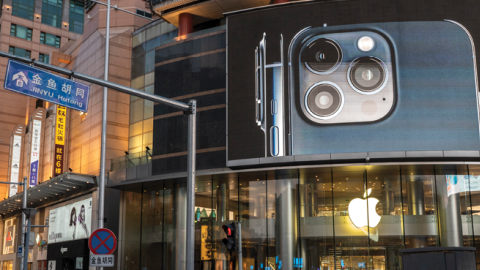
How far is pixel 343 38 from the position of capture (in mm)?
29016

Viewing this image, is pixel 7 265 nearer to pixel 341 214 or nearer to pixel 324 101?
pixel 341 214

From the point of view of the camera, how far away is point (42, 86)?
1255 centimetres

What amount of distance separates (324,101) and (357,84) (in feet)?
6.35

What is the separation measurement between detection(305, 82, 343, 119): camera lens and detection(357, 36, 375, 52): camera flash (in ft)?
8.51

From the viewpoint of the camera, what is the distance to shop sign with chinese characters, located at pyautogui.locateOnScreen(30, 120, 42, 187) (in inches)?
1943

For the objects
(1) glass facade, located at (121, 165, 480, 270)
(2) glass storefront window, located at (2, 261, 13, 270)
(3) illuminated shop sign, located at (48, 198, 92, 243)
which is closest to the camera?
(1) glass facade, located at (121, 165, 480, 270)

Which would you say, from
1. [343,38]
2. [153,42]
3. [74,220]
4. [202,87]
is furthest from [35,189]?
[343,38]

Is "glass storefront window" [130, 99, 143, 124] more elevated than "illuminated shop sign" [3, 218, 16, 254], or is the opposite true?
"glass storefront window" [130, 99, 143, 124]

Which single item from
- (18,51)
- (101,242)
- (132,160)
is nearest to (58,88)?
(101,242)

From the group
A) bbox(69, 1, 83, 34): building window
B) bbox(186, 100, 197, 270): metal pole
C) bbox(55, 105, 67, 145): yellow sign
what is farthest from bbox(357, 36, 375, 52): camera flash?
bbox(69, 1, 83, 34): building window

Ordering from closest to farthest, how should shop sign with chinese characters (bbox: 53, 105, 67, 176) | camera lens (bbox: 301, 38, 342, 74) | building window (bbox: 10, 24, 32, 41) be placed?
1. camera lens (bbox: 301, 38, 342, 74)
2. shop sign with chinese characters (bbox: 53, 105, 67, 176)
3. building window (bbox: 10, 24, 32, 41)

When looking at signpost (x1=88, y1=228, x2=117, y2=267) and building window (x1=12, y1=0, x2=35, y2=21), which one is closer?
signpost (x1=88, y1=228, x2=117, y2=267)

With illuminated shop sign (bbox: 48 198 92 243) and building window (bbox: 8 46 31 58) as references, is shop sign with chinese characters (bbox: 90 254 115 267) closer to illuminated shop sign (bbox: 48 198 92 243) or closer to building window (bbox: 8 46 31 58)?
illuminated shop sign (bbox: 48 198 92 243)

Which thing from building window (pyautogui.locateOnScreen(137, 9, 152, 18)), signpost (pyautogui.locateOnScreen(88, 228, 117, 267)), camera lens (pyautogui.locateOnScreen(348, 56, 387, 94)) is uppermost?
building window (pyautogui.locateOnScreen(137, 9, 152, 18))
